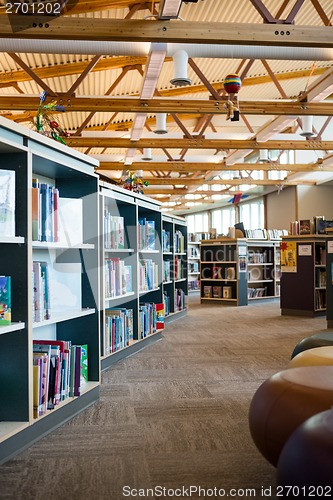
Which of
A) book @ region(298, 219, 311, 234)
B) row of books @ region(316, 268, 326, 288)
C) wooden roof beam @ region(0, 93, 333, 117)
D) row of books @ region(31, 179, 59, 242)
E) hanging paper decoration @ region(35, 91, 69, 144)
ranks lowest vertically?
row of books @ region(316, 268, 326, 288)

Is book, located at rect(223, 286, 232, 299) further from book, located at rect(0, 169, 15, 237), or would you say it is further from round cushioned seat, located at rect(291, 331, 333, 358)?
book, located at rect(0, 169, 15, 237)

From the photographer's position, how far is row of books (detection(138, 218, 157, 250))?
6.34 metres

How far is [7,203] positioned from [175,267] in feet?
20.7

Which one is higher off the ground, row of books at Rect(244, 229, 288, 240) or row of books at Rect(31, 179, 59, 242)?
row of books at Rect(244, 229, 288, 240)

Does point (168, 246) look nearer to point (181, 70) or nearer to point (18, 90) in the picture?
point (181, 70)

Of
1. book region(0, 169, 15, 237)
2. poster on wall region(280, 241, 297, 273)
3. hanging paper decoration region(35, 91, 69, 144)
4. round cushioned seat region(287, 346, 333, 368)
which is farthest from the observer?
poster on wall region(280, 241, 297, 273)

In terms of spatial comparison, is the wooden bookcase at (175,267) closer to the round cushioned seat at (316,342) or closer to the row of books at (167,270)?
the row of books at (167,270)

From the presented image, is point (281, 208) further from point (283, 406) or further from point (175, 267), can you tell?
point (283, 406)

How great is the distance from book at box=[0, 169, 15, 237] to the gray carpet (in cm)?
122

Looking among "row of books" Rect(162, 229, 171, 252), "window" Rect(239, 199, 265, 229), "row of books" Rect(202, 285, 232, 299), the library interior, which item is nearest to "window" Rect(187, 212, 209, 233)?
"window" Rect(239, 199, 265, 229)

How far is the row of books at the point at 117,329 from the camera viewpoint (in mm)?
5086

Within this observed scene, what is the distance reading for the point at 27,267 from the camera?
289 centimetres

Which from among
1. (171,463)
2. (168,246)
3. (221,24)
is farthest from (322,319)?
(171,463)

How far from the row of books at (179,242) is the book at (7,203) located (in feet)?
19.8
